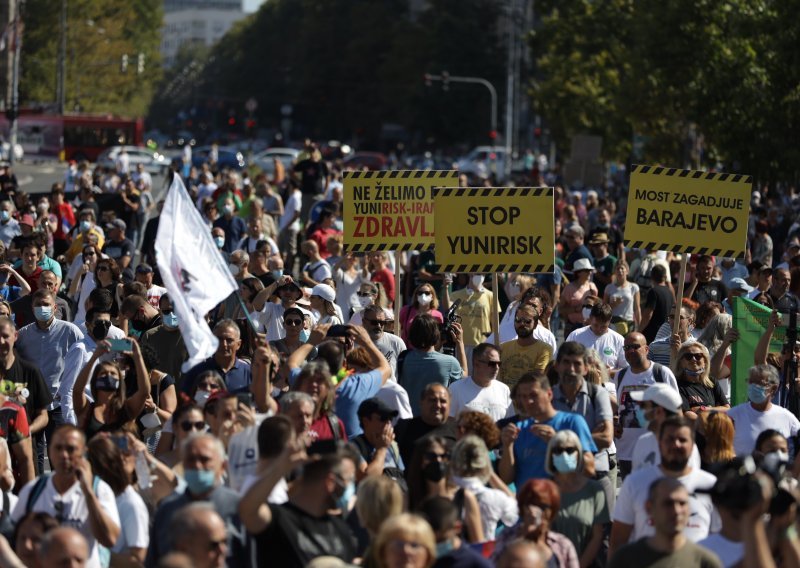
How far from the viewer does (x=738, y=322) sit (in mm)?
12109

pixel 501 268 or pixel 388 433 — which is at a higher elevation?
pixel 501 268

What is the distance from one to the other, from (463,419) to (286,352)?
3.33 metres

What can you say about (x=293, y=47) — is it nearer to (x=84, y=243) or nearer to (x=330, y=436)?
(x=84, y=243)

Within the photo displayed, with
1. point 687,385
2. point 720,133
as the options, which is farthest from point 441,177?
point 720,133

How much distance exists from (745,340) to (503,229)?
188 centimetres

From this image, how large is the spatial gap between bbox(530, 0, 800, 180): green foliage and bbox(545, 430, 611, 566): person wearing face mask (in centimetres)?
2035

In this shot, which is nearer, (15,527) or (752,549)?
(752,549)

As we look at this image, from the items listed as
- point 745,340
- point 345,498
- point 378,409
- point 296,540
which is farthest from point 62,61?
point 296,540

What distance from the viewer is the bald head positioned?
6156 millimetres

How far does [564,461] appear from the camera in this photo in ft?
25.9

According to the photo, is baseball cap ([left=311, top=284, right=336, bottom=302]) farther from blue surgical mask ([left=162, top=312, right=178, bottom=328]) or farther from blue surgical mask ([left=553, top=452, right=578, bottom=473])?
blue surgical mask ([left=553, top=452, right=578, bottom=473])

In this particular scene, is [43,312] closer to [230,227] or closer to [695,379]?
[695,379]

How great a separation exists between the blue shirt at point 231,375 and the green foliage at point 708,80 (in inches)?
749

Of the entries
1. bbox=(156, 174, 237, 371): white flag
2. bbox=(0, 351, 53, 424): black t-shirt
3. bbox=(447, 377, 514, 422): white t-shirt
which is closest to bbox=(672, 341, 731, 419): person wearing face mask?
bbox=(447, 377, 514, 422): white t-shirt
